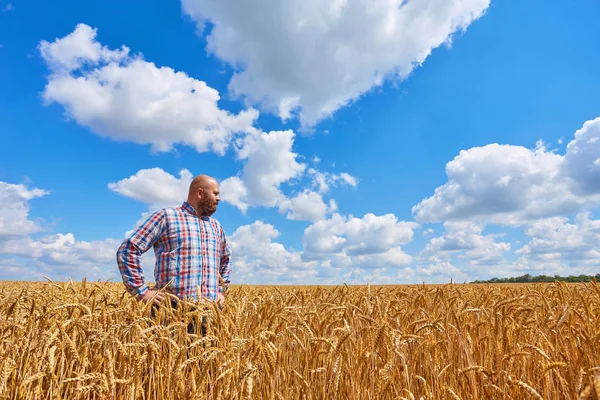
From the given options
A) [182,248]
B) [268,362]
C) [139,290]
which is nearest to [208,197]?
[182,248]

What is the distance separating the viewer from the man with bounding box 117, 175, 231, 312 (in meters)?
4.48

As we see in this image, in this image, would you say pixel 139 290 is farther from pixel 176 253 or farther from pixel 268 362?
pixel 268 362

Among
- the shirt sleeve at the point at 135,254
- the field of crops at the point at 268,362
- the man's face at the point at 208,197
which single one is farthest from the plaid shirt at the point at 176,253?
the field of crops at the point at 268,362

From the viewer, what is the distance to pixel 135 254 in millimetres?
4527

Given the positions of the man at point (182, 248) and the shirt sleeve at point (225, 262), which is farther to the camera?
the shirt sleeve at point (225, 262)

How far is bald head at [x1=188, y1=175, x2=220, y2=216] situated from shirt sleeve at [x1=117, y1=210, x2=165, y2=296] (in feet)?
1.79

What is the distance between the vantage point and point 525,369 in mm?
3393

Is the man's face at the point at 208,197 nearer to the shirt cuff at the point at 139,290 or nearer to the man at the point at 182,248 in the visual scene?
the man at the point at 182,248

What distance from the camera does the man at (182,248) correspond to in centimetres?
448

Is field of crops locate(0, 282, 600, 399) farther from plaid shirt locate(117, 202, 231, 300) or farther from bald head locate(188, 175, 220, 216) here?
bald head locate(188, 175, 220, 216)

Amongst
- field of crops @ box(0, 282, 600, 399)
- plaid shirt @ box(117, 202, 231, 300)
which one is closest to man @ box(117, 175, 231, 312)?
plaid shirt @ box(117, 202, 231, 300)

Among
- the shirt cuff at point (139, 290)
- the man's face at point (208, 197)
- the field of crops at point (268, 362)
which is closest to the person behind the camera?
the field of crops at point (268, 362)

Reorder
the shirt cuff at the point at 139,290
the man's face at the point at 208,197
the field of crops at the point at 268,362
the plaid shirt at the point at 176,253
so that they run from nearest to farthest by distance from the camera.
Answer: the field of crops at the point at 268,362
the shirt cuff at the point at 139,290
the plaid shirt at the point at 176,253
the man's face at the point at 208,197

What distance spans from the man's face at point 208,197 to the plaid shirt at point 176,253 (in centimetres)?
12
